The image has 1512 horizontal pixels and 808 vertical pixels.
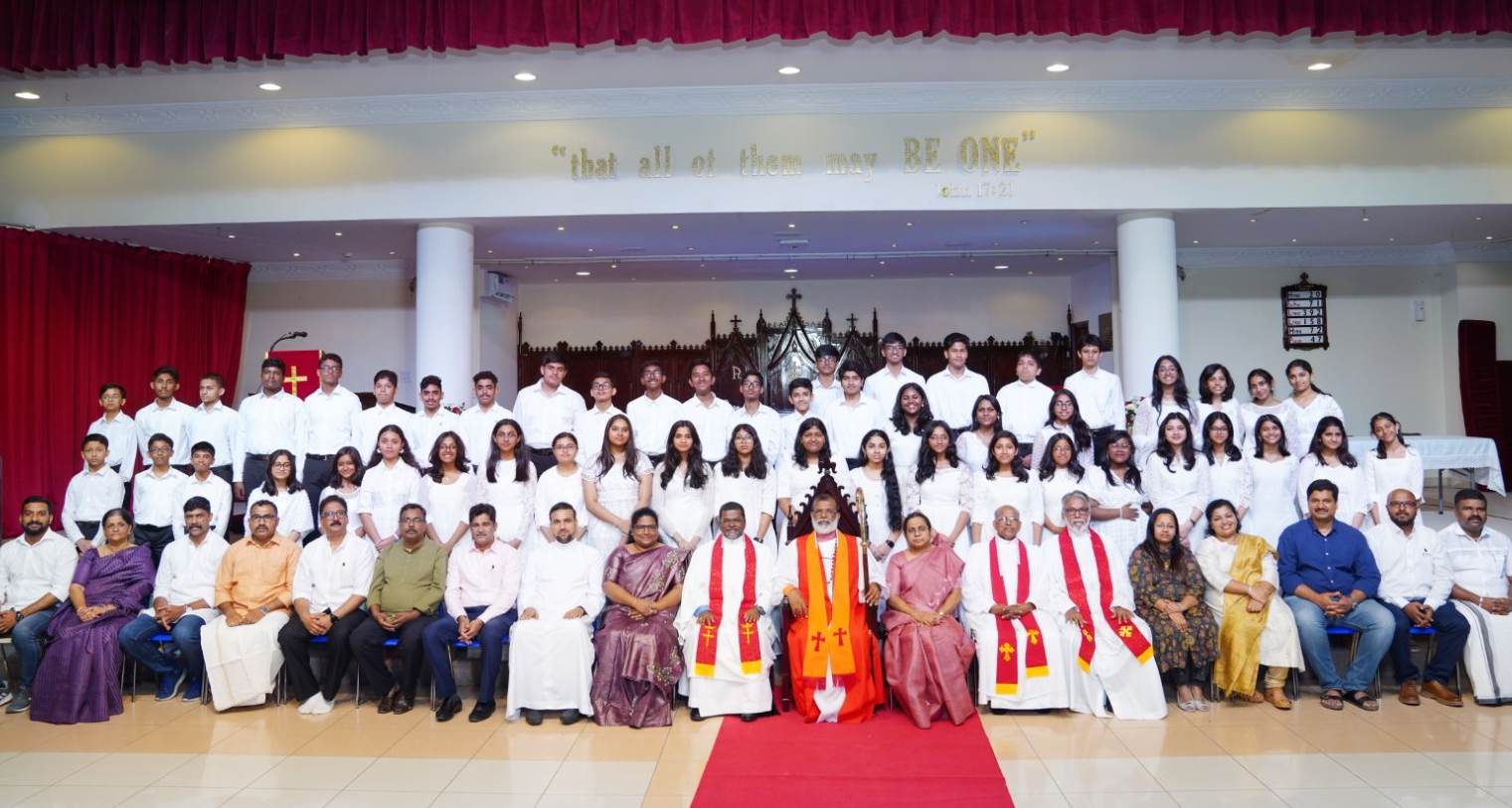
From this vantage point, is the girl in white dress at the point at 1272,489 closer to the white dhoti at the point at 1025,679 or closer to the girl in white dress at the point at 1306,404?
the girl in white dress at the point at 1306,404

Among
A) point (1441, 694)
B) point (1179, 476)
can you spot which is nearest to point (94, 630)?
point (1179, 476)

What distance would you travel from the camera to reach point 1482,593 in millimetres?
5293

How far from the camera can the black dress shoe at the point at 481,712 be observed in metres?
5.10

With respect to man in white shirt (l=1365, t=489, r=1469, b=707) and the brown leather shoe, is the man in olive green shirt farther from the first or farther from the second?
the brown leather shoe

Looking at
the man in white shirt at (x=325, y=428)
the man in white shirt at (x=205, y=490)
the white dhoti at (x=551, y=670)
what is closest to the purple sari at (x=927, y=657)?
the white dhoti at (x=551, y=670)

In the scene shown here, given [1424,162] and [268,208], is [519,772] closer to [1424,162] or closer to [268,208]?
[268,208]

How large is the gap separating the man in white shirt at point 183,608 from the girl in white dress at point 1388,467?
6.90 m

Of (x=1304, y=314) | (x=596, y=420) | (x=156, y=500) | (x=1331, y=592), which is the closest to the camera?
(x=1331, y=592)

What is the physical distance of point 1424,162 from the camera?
8.70 meters

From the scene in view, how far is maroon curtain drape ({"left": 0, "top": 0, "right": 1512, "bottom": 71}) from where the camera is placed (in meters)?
7.04

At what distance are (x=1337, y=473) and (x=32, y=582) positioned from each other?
25.4ft

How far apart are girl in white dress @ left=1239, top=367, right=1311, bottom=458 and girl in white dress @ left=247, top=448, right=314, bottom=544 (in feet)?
19.6

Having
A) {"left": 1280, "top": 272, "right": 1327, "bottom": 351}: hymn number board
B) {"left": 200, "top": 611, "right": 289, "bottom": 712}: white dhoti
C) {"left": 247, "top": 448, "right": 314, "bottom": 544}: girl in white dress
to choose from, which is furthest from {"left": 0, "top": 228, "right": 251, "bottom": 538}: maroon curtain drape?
{"left": 1280, "top": 272, "right": 1327, "bottom": 351}: hymn number board

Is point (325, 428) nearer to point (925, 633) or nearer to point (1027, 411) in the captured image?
point (925, 633)
